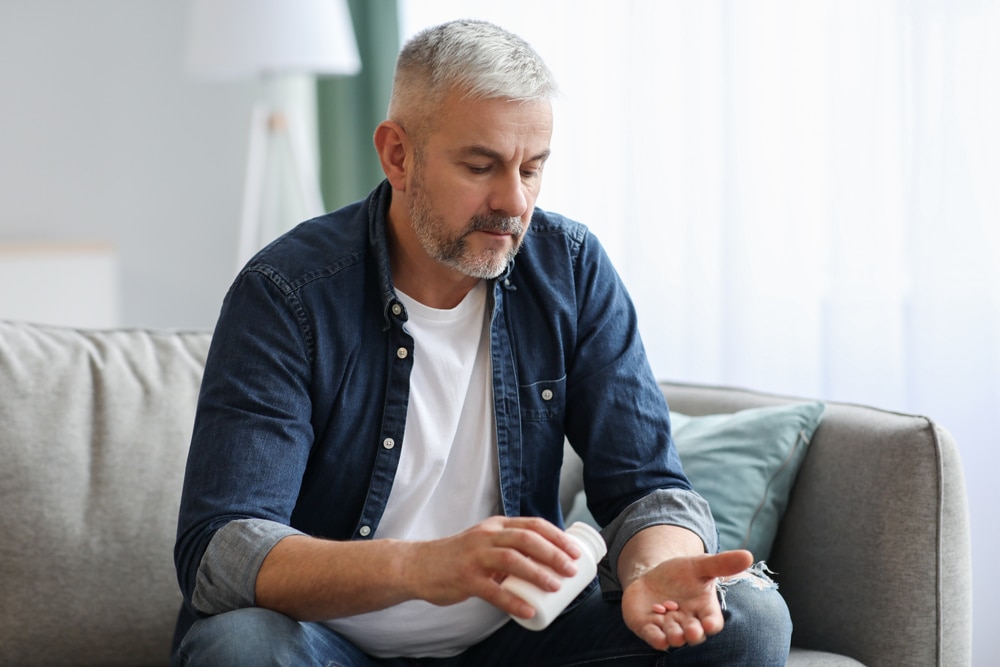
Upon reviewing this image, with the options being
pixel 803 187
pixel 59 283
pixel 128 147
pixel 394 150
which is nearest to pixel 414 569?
pixel 394 150

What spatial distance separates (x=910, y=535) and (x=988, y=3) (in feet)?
3.15

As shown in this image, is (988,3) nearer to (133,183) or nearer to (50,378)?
(50,378)

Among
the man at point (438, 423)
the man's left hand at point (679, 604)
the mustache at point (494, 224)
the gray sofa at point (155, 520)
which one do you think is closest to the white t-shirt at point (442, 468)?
the man at point (438, 423)

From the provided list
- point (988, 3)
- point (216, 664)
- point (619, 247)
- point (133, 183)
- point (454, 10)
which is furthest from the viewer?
point (133, 183)

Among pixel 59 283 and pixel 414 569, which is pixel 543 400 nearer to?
pixel 414 569

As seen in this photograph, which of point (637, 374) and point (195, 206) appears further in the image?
point (195, 206)

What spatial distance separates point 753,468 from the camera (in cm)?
162

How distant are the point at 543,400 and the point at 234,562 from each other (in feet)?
1.60

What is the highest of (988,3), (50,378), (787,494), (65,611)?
(988,3)

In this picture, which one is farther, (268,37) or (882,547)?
(268,37)

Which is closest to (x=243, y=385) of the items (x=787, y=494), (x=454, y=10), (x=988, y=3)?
(x=787, y=494)

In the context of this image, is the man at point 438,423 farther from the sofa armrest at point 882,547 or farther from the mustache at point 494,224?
the sofa armrest at point 882,547

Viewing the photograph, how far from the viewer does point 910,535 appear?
56.9 inches

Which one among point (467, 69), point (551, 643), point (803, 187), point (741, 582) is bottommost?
point (551, 643)
